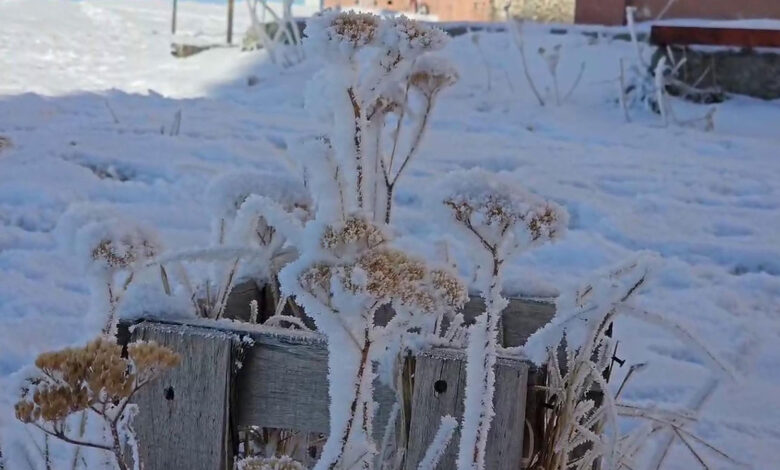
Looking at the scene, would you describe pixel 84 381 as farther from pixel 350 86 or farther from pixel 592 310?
pixel 592 310

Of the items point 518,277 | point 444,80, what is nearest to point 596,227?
point 518,277

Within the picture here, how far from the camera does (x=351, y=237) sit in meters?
0.69

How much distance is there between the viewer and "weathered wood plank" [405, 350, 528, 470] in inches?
36.4

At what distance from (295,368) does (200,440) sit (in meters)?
0.13

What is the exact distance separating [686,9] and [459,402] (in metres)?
6.35

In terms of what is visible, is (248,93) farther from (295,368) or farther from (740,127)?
(295,368)

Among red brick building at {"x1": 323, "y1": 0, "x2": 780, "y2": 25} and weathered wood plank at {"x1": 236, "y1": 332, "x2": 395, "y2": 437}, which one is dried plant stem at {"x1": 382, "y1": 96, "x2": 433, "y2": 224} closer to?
weathered wood plank at {"x1": 236, "y1": 332, "x2": 395, "y2": 437}

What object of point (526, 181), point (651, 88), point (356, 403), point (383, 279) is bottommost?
point (526, 181)

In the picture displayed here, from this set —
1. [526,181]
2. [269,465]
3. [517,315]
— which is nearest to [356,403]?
[269,465]

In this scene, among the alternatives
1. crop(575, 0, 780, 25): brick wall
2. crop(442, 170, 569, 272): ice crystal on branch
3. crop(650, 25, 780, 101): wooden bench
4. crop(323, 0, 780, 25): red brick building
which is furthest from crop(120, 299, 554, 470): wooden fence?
crop(575, 0, 780, 25): brick wall

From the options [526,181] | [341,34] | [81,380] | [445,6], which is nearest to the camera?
[81,380]

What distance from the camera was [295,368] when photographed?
979 mm

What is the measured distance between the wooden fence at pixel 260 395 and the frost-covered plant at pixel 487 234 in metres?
0.15

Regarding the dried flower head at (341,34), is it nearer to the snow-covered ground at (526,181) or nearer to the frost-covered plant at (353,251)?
the frost-covered plant at (353,251)
